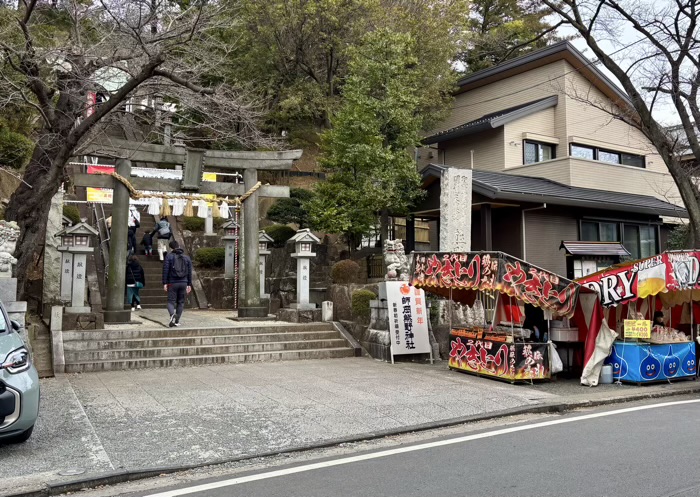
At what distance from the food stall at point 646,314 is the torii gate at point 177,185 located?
346 inches

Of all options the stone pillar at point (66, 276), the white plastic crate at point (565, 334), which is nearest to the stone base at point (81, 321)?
the stone pillar at point (66, 276)

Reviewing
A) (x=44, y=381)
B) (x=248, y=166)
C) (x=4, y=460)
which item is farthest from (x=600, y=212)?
(x=4, y=460)

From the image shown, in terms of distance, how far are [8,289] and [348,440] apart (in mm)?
6552

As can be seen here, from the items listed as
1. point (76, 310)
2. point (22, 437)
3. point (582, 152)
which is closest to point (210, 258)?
point (76, 310)

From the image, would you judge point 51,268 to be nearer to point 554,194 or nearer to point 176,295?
point 176,295

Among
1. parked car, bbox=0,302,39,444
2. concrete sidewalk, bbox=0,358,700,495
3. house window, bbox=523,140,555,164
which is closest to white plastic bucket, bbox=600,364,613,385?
concrete sidewalk, bbox=0,358,700,495

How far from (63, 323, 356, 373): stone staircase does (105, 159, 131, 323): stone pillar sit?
5.84ft

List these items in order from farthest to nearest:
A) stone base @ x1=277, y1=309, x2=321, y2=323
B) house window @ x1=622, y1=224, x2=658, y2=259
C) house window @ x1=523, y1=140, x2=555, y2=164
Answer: house window @ x1=523, y1=140, x2=555, y2=164
house window @ x1=622, y1=224, x2=658, y2=259
stone base @ x1=277, y1=309, x2=321, y2=323

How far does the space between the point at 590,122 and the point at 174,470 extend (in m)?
22.6

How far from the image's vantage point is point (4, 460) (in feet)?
18.8

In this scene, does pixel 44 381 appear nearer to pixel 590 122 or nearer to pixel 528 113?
pixel 528 113

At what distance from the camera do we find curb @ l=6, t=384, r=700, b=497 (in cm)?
512

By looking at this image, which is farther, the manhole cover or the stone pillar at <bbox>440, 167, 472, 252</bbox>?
the stone pillar at <bbox>440, 167, 472, 252</bbox>

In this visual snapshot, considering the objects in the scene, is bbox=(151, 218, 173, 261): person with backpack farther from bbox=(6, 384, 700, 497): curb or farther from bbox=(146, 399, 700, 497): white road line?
bbox=(146, 399, 700, 497): white road line
